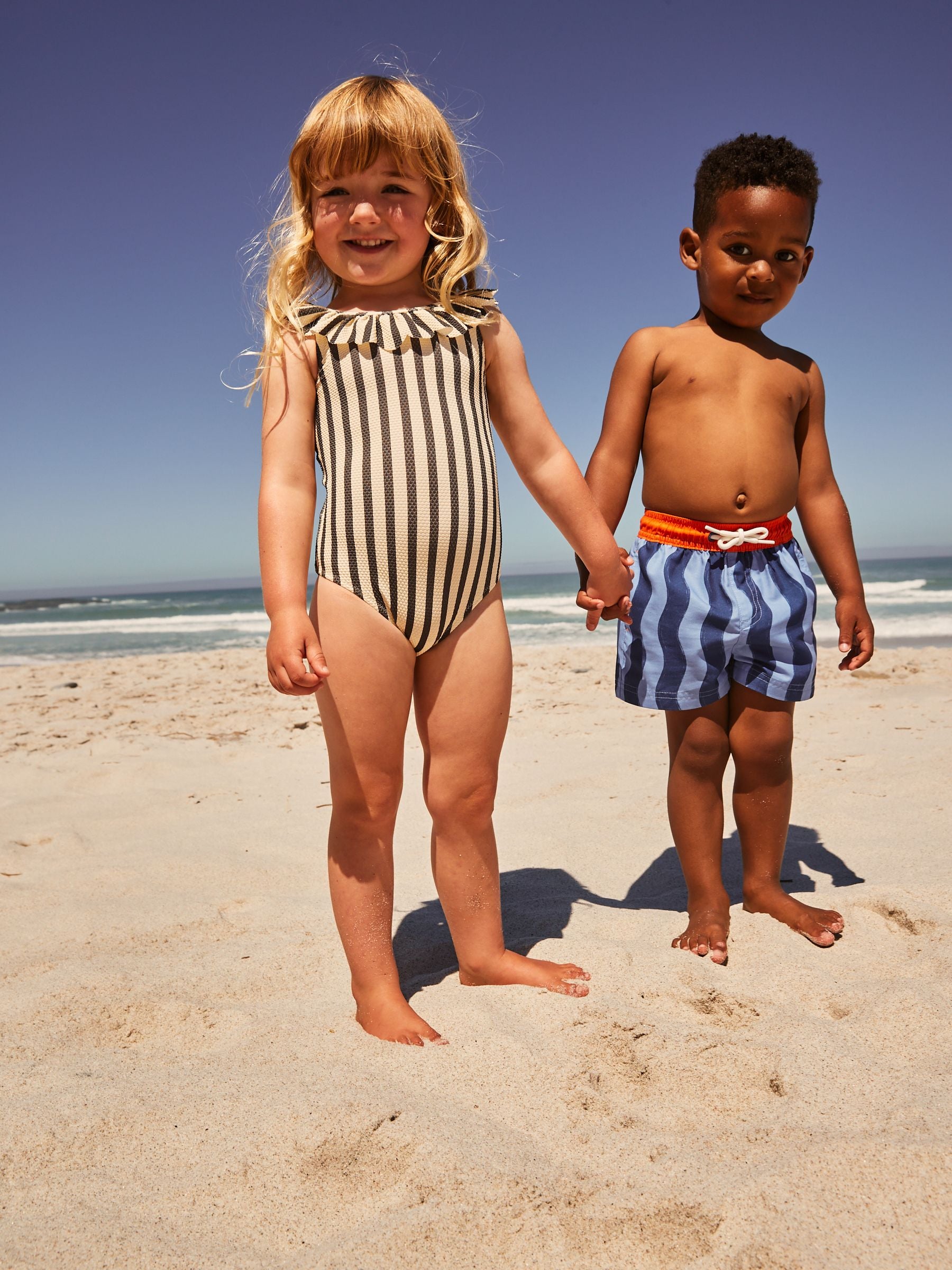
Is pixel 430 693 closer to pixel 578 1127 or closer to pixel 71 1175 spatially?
pixel 578 1127

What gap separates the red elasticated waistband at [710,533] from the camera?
225cm

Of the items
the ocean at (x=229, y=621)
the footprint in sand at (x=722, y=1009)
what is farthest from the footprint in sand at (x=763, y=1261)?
the ocean at (x=229, y=621)

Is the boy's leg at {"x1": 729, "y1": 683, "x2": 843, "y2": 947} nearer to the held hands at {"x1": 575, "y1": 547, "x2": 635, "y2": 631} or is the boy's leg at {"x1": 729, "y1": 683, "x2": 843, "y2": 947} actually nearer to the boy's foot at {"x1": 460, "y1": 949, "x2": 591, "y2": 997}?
the held hands at {"x1": 575, "y1": 547, "x2": 635, "y2": 631}

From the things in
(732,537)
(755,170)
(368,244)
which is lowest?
(732,537)

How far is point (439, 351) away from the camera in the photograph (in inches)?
73.6

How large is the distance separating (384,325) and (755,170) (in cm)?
108

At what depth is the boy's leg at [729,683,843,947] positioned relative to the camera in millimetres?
2281

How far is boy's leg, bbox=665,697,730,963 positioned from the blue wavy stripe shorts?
0.08m

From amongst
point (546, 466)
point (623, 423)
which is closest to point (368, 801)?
point (546, 466)

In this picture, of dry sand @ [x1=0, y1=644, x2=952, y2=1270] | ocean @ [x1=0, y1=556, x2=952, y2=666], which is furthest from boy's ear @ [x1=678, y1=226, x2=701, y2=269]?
ocean @ [x1=0, y1=556, x2=952, y2=666]

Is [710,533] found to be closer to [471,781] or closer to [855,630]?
[855,630]

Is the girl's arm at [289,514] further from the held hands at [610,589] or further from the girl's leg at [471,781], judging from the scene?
the held hands at [610,589]

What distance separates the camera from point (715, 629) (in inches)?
87.0

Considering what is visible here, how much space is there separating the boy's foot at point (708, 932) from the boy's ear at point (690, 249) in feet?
5.66
